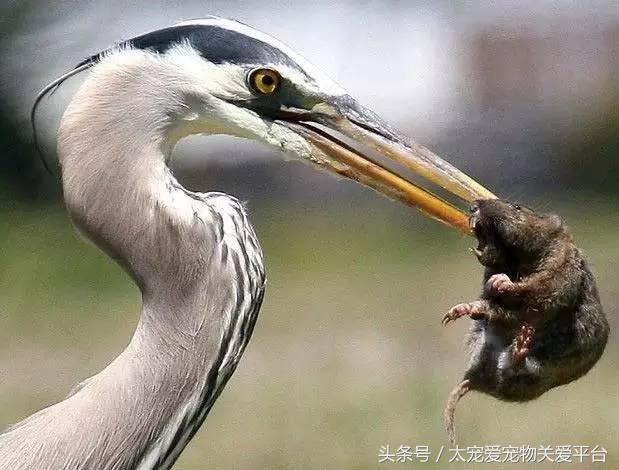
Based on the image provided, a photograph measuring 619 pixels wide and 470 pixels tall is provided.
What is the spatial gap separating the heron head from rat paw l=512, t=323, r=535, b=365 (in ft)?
0.46

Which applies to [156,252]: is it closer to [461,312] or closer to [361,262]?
[461,312]

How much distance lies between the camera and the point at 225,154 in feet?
22.7

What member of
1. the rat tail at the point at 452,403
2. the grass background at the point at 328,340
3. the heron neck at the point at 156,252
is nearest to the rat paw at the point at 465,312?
the rat tail at the point at 452,403

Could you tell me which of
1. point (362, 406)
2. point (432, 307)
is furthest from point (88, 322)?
point (362, 406)

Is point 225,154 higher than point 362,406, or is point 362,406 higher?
point 362,406

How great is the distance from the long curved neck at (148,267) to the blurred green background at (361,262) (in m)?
0.26

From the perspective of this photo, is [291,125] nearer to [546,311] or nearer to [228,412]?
[546,311]

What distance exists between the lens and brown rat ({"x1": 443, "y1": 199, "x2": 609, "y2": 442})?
1.40m

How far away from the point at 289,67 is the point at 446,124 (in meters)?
6.26

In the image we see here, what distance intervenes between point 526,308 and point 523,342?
4 centimetres

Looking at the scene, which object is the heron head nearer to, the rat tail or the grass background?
the rat tail

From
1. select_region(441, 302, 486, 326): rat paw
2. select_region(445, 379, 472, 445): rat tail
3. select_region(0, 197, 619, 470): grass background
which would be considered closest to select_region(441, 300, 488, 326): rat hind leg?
select_region(441, 302, 486, 326): rat paw

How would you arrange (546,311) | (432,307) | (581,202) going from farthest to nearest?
(581,202), (432,307), (546,311)

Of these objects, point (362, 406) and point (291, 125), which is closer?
point (291, 125)
